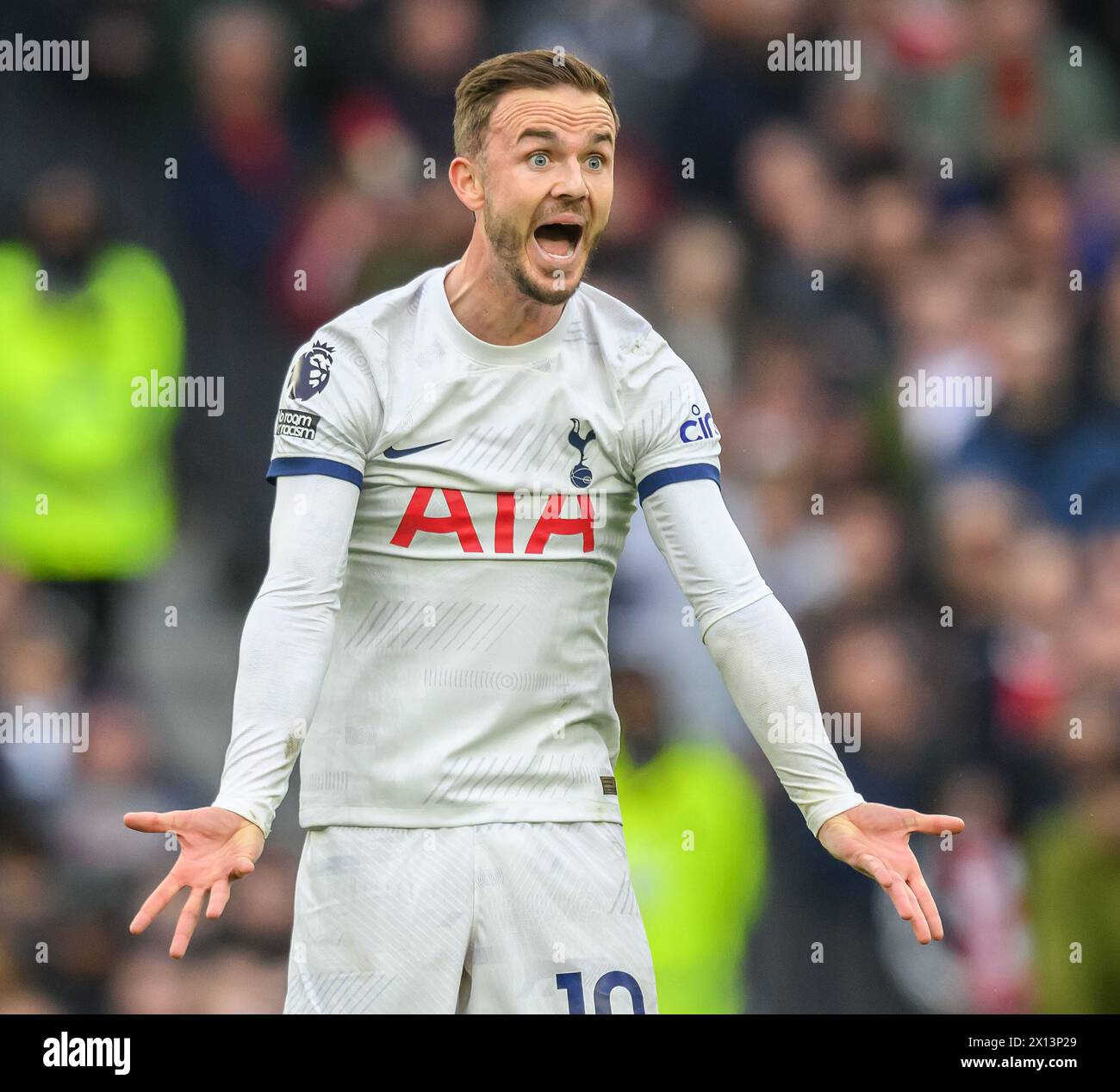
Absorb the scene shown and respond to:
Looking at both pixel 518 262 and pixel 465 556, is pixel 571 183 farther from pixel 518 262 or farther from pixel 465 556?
pixel 465 556

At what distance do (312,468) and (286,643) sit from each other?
1.10ft

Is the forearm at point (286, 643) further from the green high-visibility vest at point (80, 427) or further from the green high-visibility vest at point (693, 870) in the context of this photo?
the green high-visibility vest at point (80, 427)

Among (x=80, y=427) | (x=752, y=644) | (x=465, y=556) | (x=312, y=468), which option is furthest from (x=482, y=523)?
(x=80, y=427)

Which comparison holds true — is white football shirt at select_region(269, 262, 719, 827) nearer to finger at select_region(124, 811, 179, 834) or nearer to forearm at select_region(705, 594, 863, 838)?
forearm at select_region(705, 594, 863, 838)

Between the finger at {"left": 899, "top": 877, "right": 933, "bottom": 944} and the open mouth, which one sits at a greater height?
the open mouth

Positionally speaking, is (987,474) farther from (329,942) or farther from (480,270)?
(329,942)

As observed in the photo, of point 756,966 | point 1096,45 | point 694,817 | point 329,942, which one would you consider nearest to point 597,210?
point 329,942

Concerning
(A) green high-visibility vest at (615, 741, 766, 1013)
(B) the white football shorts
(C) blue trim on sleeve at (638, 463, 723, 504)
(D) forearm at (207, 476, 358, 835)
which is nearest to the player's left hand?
(B) the white football shorts

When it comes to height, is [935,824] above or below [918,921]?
above

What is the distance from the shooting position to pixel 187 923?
3.08 meters

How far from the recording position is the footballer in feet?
11.5

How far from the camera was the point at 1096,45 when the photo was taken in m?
7.06

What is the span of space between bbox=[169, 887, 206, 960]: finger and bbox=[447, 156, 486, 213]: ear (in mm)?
1443

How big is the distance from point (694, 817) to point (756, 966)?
1.63ft
